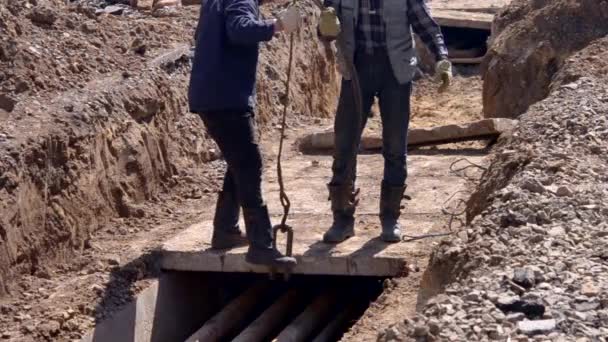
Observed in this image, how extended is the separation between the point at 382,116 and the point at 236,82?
37.9 inches

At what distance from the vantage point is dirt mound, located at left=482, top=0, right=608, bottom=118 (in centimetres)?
1105

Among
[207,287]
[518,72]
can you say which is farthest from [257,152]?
[518,72]

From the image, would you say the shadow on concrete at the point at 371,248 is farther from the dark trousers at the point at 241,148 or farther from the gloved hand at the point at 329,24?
the gloved hand at the point at 329,24

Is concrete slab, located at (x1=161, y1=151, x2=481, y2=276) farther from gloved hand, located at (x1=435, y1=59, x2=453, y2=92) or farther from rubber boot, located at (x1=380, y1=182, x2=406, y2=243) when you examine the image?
gloved hand, located at (x1=435, y1=59, x2=453, y2=92)

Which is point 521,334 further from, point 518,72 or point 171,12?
point 171,12

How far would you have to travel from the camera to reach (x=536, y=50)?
36.6ft

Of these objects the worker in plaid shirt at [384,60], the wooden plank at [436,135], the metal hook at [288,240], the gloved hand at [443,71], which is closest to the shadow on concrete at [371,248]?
the metal hook at [288,240]

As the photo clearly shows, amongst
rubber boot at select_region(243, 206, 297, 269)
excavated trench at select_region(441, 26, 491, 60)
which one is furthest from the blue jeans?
excavated trench at select_region(441, 26, 491, 60)

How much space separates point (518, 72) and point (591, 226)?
5.40 metres

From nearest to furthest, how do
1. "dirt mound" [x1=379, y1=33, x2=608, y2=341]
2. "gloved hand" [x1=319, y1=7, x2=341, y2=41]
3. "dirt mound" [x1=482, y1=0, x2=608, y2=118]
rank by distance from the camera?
"dirt mound" [x1=379, y1=33, x2=608, y2=341] < "gloved hand" [x1=319, y1=7, x2=341, y2=41] < "dirt mound" [x1=482, y1=0, x2=608, y2=118]

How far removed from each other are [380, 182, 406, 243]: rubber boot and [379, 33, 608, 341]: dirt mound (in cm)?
55

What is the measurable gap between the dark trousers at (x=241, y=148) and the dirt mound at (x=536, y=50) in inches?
178

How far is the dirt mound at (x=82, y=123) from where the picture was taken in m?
7.76

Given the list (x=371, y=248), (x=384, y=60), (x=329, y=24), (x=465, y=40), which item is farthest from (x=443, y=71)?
(x=465, y=40)
